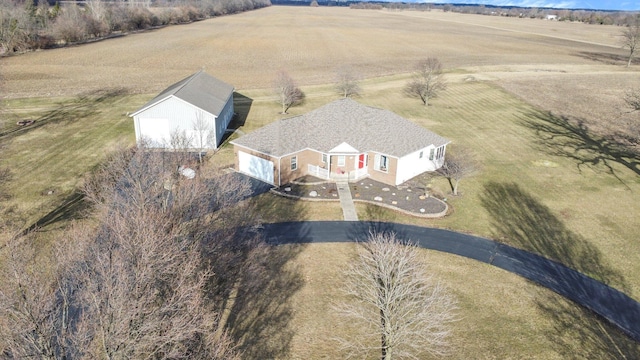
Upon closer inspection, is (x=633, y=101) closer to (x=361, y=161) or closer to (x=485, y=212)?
(x=485, y=212)

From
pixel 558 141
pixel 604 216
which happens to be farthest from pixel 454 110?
pixel 604 216

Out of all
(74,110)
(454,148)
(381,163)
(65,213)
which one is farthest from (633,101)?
(74,110)

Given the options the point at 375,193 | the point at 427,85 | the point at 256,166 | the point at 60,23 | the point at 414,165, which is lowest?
the point at 375,193

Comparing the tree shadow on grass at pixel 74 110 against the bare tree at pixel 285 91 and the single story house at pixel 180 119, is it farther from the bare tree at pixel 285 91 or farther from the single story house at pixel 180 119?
the bare tree at pixel 285 91

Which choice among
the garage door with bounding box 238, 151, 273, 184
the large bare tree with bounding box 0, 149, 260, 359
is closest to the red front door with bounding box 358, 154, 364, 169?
the garage door with bounding box 238, 151, 273, 184

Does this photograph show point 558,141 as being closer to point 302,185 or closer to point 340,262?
point 302,185

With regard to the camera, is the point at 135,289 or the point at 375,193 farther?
the point at 375,193

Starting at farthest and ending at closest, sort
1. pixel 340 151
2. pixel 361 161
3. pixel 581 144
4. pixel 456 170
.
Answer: pixel 581 144, pixel 361 161, pixel 340 151, pixel 456 170
